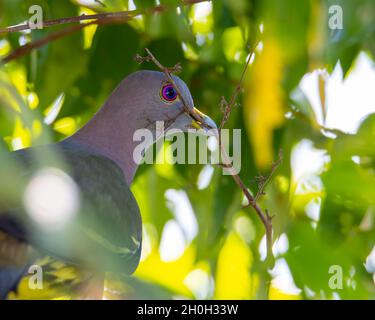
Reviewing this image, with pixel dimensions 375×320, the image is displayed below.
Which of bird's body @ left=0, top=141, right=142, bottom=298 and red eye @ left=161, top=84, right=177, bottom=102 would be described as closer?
bird's body @ left=0, top=141, right=142, bottom=298

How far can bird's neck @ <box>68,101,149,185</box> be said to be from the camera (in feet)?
7.70

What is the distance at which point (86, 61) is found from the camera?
2.55 metres

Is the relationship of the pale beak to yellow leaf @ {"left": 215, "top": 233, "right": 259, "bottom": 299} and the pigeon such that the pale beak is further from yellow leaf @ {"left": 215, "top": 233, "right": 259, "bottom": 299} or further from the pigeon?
yellow leaf @ {"left": 215, "top": 233, "right": 259, "bottom": 299}

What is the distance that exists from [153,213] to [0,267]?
36.1 inches

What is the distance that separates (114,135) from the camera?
7.84 feet

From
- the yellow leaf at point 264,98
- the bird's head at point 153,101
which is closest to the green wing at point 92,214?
the bird's head at point 153,101

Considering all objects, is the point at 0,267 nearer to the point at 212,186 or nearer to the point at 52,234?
the point at 52,234

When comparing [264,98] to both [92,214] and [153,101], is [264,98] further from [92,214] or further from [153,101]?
[92,214]

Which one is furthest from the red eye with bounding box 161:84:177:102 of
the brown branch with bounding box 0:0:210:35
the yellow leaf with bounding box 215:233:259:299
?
the yellow leaf with bounding box 215:233:259:299

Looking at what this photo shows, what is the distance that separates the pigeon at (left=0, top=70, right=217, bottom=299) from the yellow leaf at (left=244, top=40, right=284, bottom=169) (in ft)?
0.43

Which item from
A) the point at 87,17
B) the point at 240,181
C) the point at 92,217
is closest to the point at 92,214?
the point at 92,217

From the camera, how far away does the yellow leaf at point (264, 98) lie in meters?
2.08
